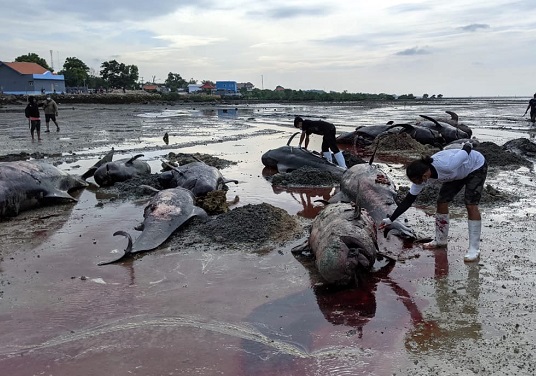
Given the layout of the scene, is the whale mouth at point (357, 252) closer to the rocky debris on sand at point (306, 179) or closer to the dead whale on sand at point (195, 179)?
the dead whale on sand at point (195, 179)

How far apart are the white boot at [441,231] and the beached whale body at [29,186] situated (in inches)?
278

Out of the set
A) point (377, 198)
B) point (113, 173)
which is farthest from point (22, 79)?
point (377, 198)

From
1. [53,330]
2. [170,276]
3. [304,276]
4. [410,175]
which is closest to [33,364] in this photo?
[53,330]

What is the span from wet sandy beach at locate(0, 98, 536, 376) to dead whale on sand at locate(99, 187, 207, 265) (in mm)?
159

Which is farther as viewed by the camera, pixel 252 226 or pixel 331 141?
pixel 331 141

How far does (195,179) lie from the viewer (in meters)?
9.61

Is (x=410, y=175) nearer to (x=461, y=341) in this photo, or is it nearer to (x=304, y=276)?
(x=304, y=276)

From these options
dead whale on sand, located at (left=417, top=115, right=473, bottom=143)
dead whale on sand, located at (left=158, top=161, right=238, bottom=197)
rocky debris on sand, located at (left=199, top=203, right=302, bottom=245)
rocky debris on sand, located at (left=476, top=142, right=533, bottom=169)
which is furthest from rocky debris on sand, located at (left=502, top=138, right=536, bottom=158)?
rocky debris on sand, located at (left=199, top=203, right=302, bottom=245)

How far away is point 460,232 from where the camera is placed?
740 centimetres

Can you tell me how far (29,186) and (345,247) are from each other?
265 inches

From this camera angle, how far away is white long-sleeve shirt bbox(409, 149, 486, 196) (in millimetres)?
6094

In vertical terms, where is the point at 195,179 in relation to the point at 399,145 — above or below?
below

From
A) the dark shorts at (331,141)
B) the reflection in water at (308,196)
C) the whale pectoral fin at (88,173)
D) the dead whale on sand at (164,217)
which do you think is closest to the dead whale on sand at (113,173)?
the whale pectoral fin at (88,173)

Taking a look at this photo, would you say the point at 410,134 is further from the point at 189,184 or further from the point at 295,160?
the point at 189,184
